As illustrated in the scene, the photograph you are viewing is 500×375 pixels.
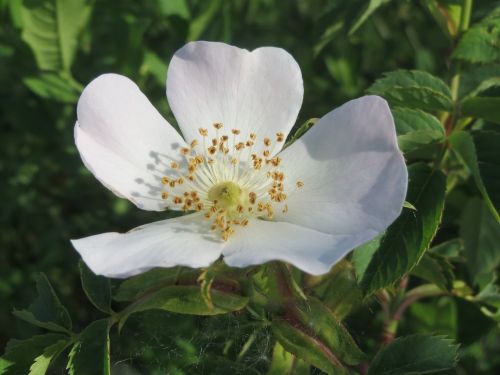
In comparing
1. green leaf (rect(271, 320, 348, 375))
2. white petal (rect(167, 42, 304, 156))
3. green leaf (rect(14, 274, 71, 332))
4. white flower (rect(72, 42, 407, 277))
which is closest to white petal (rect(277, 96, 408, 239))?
white flower (rect(72, 42, 407, 277))

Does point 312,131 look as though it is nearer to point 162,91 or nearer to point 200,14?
point 200,14

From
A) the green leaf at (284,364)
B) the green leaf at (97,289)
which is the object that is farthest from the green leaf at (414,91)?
the green leaf at (97,289)

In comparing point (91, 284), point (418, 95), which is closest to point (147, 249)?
point (91, 284)

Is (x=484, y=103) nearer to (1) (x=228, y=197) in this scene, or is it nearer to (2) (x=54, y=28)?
(1) (x=228, y=197)

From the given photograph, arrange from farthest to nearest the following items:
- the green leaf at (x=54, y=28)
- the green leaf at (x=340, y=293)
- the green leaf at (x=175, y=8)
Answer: the green leaf at (x=175, y=8), the green leaf at (x=54, y=28), the green leaf at (x=340, y=293)

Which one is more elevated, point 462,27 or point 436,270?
point 462,27

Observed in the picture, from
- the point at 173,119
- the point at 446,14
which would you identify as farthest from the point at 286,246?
the point at 446,14

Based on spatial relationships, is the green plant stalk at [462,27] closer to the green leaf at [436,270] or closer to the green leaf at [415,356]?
the green leaf at [436,270]
